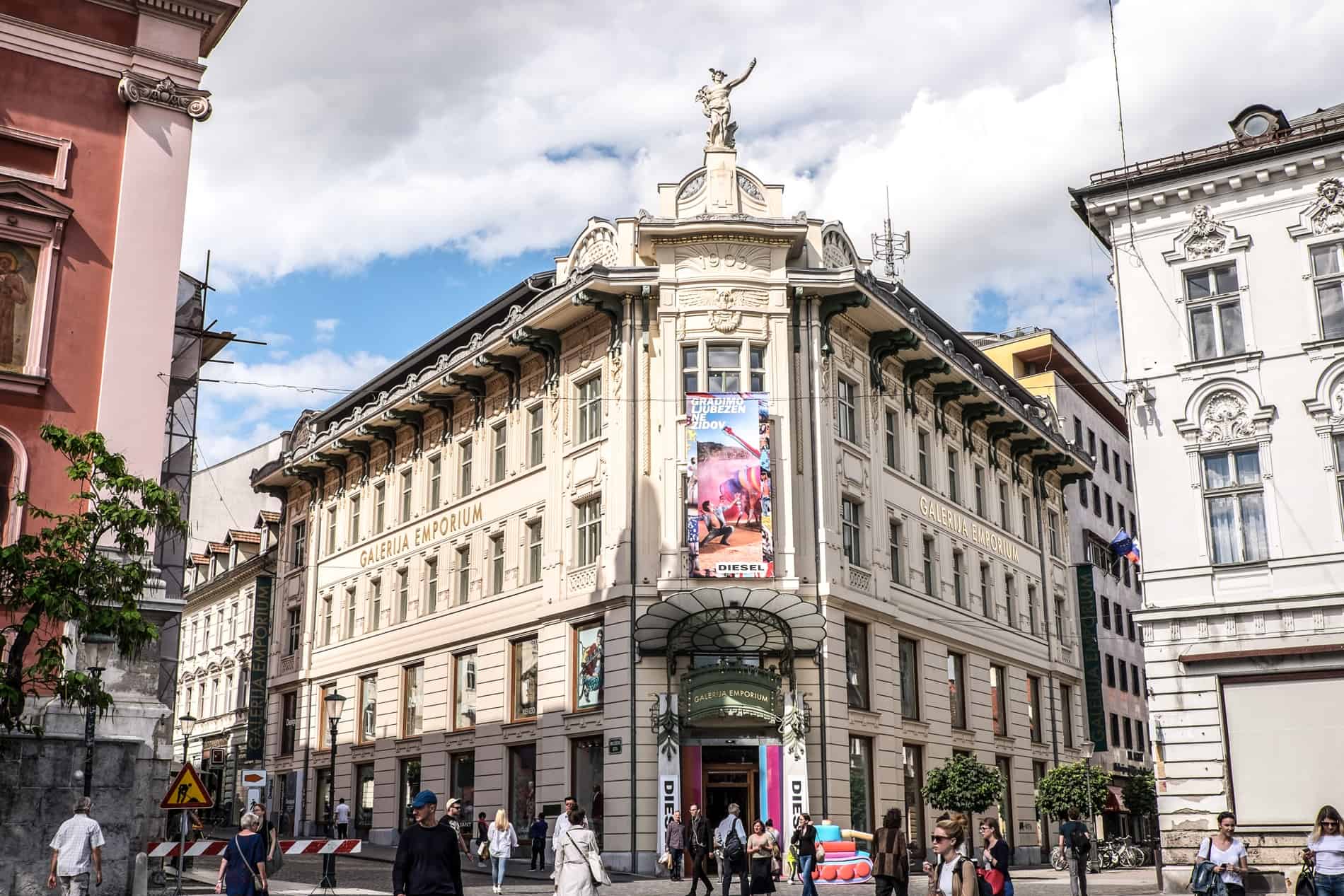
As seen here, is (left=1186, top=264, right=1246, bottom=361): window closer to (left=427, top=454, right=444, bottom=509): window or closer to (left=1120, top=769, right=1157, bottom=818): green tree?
(left=1120, top=769, right=1157, bottom=818): green tree

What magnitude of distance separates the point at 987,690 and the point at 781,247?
1725 cm

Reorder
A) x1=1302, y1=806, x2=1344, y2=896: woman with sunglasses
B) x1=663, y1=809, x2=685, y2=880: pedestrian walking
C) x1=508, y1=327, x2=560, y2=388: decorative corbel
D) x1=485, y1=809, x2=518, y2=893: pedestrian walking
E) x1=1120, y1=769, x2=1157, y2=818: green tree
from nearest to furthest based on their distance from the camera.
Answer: x1=1302, y1=806, x2=1344, y2=896: woman with sunglasses < x1=485, y1=809, x2=518, y2=893: pedestrian walking < x1=663, y1=809, x2=685, y2=880: pedestrian walking < x1=508, y1=327, x2=560, y2=388: decorative corbel < x1=1120, y1=769, x2=1157, y2=818: green tree

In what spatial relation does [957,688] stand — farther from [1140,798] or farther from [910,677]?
[1140,798]

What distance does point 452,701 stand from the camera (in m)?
40.3

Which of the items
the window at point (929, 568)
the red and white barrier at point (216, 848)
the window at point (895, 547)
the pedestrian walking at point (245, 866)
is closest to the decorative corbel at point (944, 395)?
the window at point (929, 568)

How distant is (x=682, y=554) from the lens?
3322 cm

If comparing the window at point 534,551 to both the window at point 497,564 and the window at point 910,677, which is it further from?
the window at point 910,677

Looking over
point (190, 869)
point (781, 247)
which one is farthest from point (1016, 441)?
point (190, 869)

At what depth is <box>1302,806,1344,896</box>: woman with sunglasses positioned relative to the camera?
14.7 m

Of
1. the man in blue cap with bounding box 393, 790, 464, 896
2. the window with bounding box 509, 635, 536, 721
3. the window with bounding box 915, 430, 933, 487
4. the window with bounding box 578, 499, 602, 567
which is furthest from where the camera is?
the window with bounding box 915, 430, 933, 487

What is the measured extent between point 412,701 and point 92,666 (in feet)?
77.5

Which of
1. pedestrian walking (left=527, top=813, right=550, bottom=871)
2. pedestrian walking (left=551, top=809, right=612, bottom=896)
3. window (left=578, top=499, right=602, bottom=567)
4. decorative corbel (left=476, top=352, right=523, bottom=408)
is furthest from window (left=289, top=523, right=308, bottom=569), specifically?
pedestrian walking (left=551, top=809, right=612, bottom=896)

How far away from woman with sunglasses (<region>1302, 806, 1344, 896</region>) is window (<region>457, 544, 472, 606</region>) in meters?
28.9

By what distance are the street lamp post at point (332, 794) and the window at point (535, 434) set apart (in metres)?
8.41
